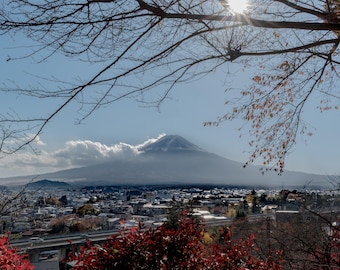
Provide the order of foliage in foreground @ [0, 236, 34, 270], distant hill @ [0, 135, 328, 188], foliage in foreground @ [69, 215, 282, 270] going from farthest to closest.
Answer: distant hill @ [0, 135, 328, 188] < foliage in foreground @ [69, 215, 282, 270] < foliage in foreground @ [0, 236, 34, 270]

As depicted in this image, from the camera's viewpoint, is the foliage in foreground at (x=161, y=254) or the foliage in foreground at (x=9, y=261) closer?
the foliage in foreground at (x=9, y=261)

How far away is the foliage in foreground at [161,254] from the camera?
3150mm

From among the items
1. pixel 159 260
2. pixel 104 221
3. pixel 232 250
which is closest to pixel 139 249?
pixel 159 260

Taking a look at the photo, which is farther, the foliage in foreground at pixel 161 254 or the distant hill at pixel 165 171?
the distant hill at pixel 165 171

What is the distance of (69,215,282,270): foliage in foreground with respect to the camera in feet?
10.3

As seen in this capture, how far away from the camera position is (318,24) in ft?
7.99

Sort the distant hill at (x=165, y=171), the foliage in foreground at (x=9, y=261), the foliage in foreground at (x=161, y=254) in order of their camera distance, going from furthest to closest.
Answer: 1. the distant hill at (x=165, y=171)
2. the foliage in foreground at (x=161, y=254)
3. the foliage in foreground at (x=9, y=261)

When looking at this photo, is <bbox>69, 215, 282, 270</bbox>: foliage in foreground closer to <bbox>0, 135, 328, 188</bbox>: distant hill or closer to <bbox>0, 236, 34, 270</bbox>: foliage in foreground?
<bbox>0, 236, 34, 270</bbox>: foliage in foreground

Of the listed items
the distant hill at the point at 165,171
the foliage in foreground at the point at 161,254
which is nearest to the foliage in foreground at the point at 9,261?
the foliage in foreground at the point at 161,254

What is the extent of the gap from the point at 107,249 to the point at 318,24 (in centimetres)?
235

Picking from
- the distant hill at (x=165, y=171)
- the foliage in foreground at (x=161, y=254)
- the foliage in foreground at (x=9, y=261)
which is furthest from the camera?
the distant hill at (x=165, y=171)

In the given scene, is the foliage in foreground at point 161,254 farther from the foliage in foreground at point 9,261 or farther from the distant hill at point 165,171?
the distant hill at point 165,171

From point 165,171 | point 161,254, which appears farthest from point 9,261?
point 165,171

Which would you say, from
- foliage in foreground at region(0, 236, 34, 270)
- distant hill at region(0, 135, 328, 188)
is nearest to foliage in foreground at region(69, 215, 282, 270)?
foliage in foreground at region(0, 236, 34, 270)
